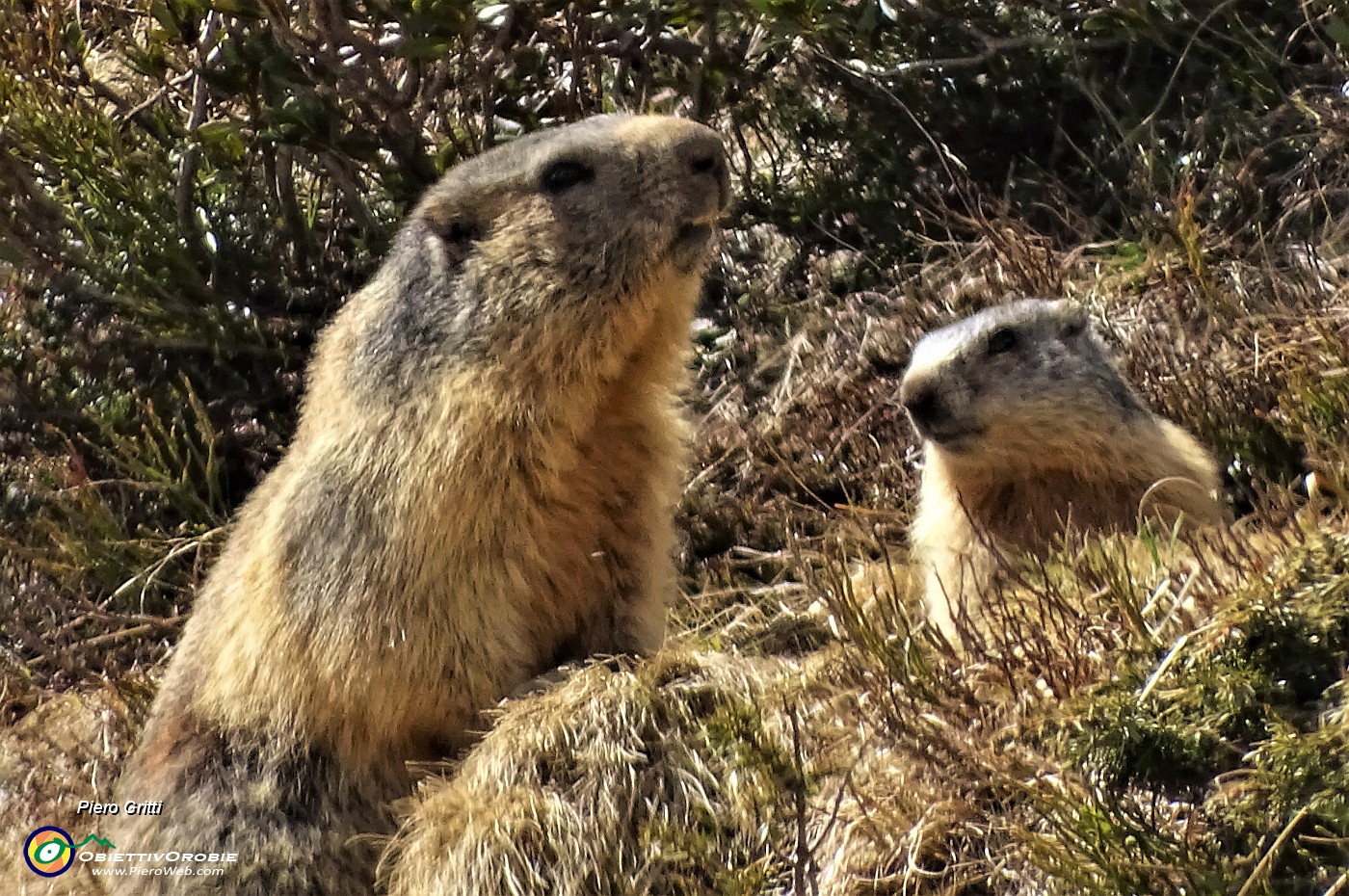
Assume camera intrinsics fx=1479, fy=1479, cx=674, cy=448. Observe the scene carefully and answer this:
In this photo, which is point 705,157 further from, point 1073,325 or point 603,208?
point 1073,325

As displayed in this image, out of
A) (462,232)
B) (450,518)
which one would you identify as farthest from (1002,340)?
(450,518)

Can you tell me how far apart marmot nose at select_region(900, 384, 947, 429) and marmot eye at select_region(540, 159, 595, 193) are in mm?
1313

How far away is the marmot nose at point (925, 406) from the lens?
4875 millimetres

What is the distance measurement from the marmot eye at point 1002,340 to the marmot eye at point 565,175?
5.19 ft

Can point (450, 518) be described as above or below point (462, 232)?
below

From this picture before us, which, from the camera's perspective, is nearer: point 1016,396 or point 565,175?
point 565,175

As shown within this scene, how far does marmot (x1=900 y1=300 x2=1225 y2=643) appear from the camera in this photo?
15.9 feet

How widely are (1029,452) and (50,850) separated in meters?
3.46

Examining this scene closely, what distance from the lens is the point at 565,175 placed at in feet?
14.6

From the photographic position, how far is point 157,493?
6352 mm

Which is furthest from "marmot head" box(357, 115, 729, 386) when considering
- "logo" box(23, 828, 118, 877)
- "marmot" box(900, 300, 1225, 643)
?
"logo" box(23, 828, 118, 877)

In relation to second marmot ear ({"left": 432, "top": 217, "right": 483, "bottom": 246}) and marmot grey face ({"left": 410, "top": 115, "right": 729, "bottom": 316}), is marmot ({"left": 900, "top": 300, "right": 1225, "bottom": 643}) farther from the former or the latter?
second marmot ear ({"left": 432, "top": 217, "right": 483, "bottom": 246})

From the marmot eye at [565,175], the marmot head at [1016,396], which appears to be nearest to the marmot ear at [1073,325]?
the marmot head at [1016,396]

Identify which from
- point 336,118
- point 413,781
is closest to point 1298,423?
point 413,781
